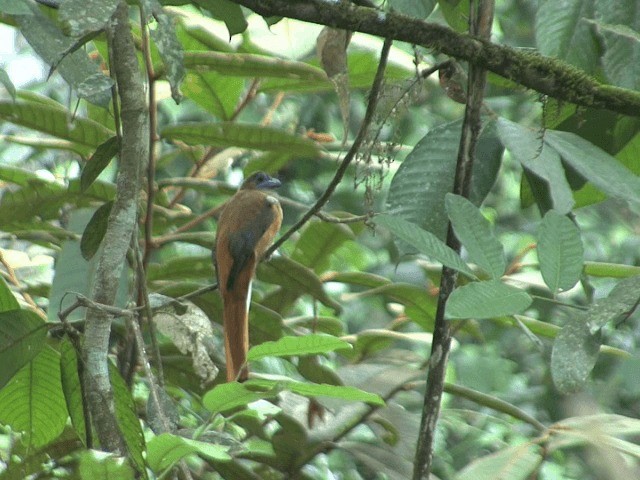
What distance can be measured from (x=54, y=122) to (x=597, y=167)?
4.12ft

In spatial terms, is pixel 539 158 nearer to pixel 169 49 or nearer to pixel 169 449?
pixel 169 49

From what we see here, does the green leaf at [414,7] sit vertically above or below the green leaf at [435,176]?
above

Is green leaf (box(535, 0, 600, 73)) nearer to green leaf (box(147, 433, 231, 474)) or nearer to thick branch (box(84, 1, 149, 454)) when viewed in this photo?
thick branch (box(84, 1, 149, 454))

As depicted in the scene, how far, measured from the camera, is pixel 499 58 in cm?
138

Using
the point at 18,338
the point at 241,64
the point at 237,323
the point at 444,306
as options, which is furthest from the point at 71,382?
the point at 237,323

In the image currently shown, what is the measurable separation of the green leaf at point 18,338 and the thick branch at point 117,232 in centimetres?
10

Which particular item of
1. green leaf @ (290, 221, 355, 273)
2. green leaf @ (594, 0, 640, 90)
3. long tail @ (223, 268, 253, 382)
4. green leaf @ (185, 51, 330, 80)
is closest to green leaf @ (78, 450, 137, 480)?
green leaf @ (594, 0, 640, 90)

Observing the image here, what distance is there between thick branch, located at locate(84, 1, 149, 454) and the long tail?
2.83ft

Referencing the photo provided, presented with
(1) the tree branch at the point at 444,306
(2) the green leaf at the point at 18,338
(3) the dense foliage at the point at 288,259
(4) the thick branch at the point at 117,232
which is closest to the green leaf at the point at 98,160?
(3) the dense foliage at the point at 288,259

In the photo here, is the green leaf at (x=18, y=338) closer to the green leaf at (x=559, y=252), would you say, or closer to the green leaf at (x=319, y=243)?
the green leaf at (x=559, y=252)

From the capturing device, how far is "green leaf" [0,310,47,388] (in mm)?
1325

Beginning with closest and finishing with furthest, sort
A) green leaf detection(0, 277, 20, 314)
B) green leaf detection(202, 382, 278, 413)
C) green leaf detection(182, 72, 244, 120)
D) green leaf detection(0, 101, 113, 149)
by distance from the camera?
green leaf detection(202, 382, 278, 413), green leaf detection(0, 277, 20, 314), green leaf detection(0, 101, 113, 149), green leaf detection(182, 72, 244, 120)

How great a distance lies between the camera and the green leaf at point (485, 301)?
3.33 feet

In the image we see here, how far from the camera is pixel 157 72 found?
1.97 meters
